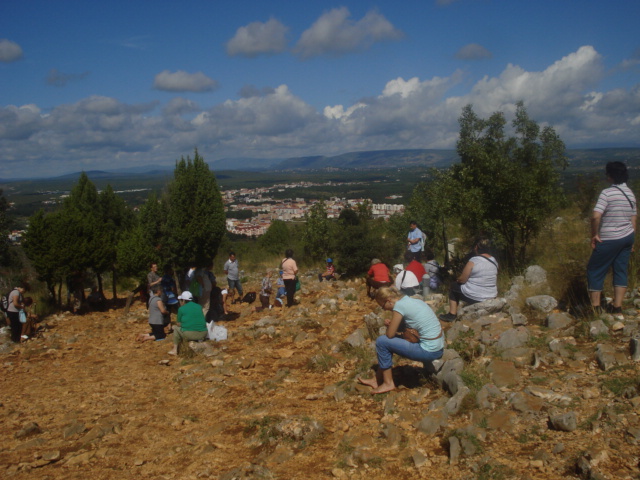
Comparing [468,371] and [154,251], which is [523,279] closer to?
[468,371]

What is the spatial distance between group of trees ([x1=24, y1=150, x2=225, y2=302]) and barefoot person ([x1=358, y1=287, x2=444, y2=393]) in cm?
788

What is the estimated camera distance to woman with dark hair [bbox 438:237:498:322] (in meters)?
6.79

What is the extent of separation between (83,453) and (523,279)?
727 cm

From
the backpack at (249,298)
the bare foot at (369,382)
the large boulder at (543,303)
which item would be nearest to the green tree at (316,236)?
the backpack at (249,298)

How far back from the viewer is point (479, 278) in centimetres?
679

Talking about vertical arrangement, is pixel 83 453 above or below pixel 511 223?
below

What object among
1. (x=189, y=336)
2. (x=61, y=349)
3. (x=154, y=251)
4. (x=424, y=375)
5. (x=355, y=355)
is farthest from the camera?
(x=154, y=251)

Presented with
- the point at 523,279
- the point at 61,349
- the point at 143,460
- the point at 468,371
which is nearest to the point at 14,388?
the point at 61,349

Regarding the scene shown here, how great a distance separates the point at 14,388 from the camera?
702 cm

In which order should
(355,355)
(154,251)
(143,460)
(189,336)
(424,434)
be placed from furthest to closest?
(154,251) → (189,336) → (355,355) → (143,460) → (424,434)

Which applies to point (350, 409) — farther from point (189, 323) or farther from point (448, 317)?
point (189, 323)

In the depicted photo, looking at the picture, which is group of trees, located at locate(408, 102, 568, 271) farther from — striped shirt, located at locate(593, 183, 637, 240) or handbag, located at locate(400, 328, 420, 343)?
handbag, located at locate(400, 328, 420, 343)

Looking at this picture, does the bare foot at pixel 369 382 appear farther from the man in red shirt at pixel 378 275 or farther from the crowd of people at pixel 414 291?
the man in red shirt at pixel 378 275

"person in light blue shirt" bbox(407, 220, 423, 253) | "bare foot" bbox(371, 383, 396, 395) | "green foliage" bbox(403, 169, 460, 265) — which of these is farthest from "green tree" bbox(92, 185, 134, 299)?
"bare foot" bbox(371, 383, 396, 395)
